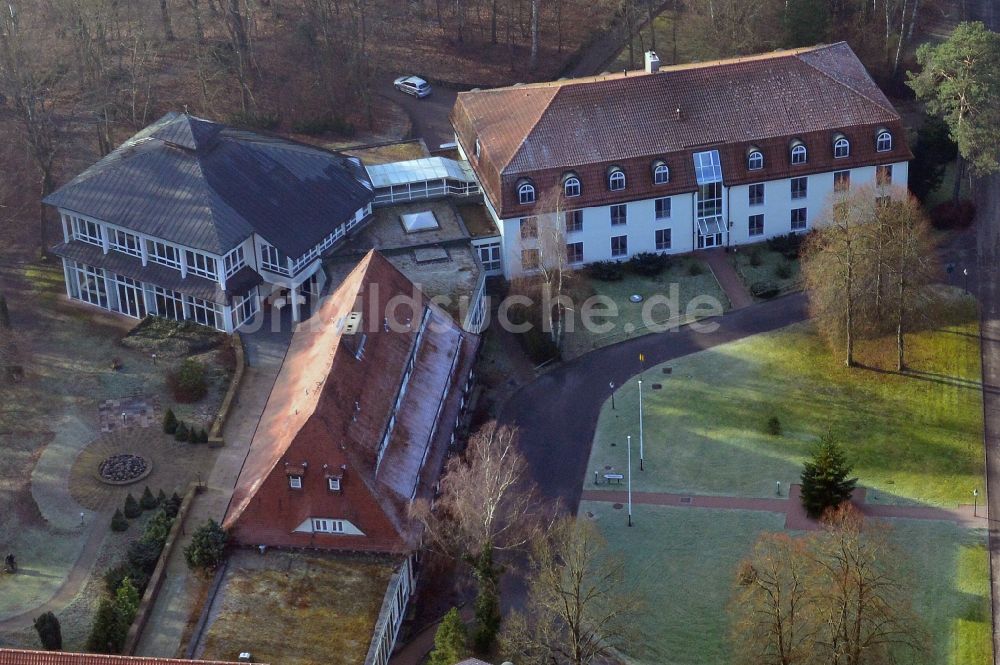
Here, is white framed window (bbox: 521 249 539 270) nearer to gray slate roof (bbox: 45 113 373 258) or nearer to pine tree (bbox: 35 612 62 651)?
gray slate roof (bbox: 45 113 373 258)

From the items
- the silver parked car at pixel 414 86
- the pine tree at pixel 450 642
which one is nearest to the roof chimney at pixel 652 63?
the silver parked car at pixel 414 86

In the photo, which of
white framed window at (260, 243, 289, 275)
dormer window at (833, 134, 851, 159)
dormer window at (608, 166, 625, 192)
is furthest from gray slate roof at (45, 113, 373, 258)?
dormer window at (833, 134, 851, 159)

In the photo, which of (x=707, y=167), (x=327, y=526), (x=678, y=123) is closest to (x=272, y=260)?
(x=327, y=526)

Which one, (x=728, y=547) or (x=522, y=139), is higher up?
(x=522, y=139)

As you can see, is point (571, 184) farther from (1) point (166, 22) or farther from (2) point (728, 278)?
(1) point (166, 22)

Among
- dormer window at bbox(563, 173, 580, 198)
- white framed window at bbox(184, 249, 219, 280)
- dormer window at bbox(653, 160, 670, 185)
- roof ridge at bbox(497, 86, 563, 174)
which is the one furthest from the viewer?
dormer window at bbox(653, 160, 670, 185)

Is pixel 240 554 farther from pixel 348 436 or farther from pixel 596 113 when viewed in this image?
pixel 596 113

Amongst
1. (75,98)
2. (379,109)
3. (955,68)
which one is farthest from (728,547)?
(75,98)
